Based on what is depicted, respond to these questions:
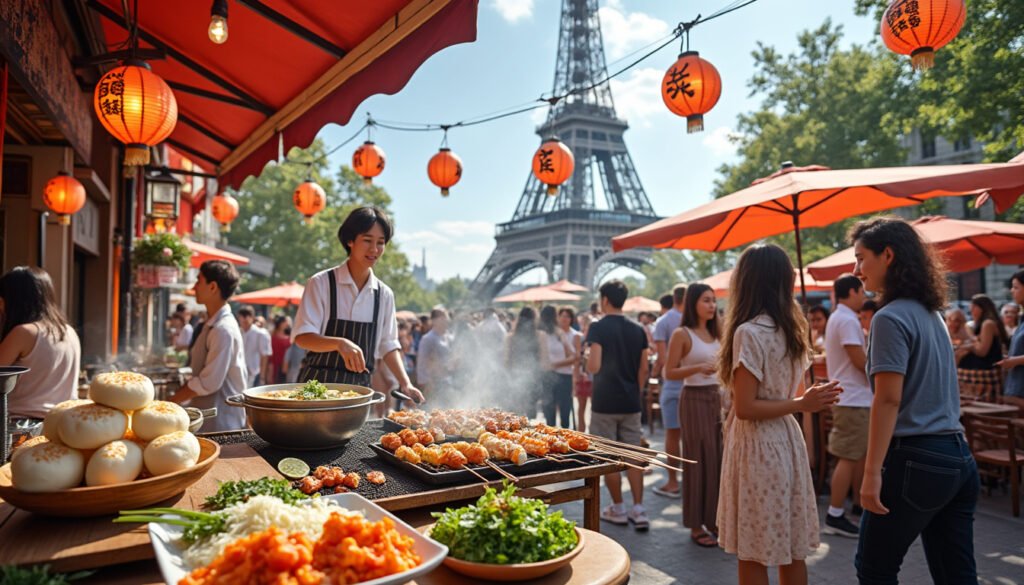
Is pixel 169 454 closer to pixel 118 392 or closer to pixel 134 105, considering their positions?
pixel 118 392

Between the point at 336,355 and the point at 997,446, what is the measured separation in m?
6.78

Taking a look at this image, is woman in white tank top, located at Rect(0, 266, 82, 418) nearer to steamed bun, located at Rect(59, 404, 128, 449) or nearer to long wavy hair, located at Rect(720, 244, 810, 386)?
steamed bun, located at Rect(59, 404, 128, 449)

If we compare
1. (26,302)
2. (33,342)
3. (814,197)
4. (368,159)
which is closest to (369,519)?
(33,342)

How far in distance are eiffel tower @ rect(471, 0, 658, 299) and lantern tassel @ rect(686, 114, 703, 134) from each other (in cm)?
3467

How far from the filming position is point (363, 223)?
141 inches

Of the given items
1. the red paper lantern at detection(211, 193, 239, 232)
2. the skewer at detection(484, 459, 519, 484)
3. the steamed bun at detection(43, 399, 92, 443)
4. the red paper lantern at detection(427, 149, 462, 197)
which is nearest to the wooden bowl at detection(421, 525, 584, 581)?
the skewer at detection(484, 459, 519, 484)

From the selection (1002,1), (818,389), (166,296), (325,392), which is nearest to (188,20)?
(325,392)

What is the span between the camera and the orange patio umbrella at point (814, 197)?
4.66 m

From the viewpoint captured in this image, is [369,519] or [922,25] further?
[922,25]

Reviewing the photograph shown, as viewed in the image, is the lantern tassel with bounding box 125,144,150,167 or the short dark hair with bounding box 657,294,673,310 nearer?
the lantern tassel with bounding box 125,144,150,167

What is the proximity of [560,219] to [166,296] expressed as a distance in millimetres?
27921

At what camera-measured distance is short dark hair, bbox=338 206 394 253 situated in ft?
11.8

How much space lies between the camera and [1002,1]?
11914mm

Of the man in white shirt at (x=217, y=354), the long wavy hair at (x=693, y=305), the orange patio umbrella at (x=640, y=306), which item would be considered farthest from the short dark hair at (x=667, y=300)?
the orange patio umbrella at (x=640, y=306)
